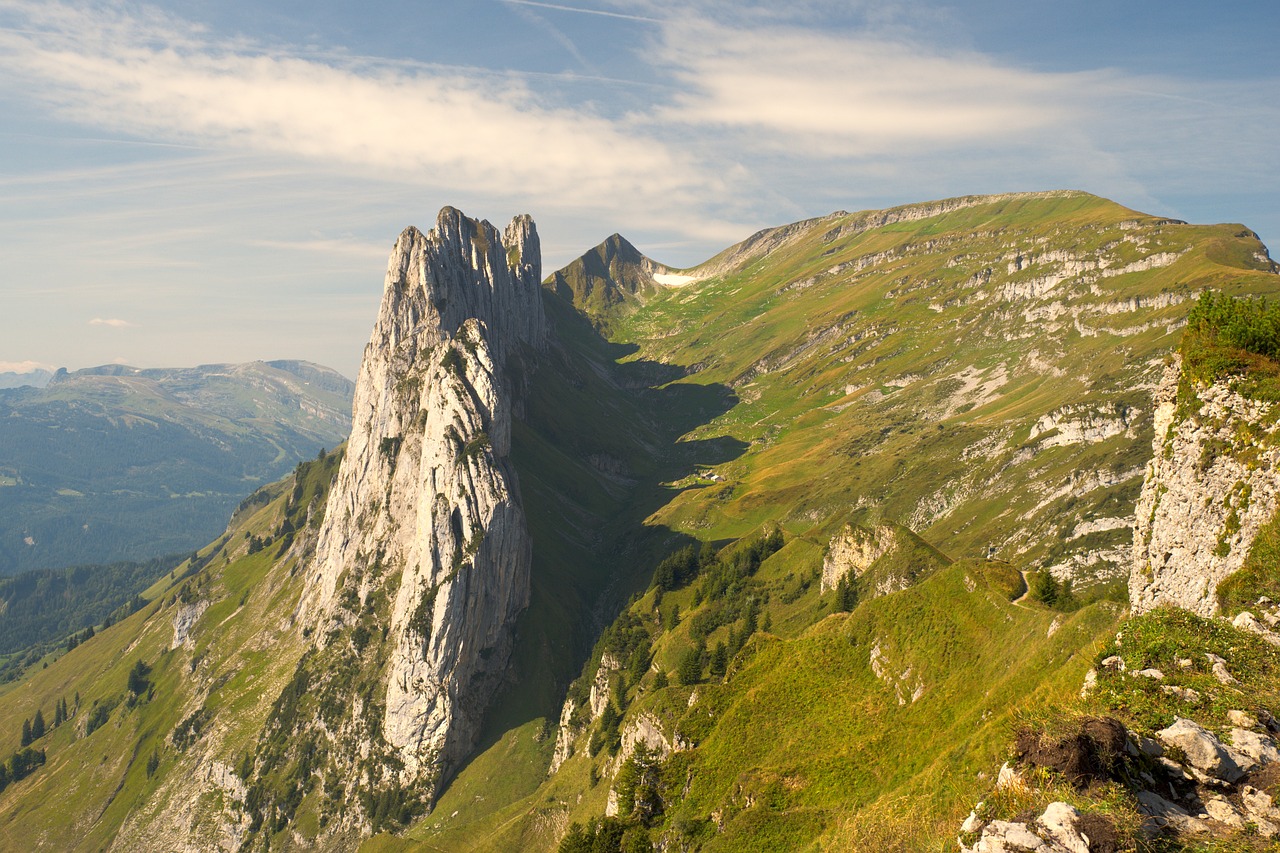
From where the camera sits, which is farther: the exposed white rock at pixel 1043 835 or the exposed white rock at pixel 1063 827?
the exposed white rock at pixel 1043 835

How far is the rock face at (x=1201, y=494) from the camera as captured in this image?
3669 centimetres

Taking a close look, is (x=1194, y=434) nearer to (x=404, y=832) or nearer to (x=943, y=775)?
(x=943, y=775)

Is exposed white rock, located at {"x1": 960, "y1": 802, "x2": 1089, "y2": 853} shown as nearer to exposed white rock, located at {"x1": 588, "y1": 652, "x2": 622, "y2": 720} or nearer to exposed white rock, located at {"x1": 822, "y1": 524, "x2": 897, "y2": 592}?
exposed white rock, located at {"x1": 822, "y1": 524, "x2": 897, "y2": 592}

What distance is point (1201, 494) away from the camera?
39375 millimetres

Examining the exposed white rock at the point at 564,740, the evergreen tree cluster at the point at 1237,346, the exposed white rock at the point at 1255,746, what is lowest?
the exposed white rock at the point at 564,740

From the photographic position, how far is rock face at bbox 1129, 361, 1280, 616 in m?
36.7

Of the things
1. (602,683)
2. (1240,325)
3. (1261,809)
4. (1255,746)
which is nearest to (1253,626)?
(1255,746)

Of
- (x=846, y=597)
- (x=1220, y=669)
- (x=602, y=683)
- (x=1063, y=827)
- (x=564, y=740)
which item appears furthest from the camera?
(x=564, y=740)

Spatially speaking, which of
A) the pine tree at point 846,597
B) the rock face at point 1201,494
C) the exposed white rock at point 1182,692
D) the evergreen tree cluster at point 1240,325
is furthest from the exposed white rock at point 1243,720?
the pine tree at point 846,597

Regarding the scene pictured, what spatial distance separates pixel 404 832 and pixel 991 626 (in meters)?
141

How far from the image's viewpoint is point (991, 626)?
225 ft

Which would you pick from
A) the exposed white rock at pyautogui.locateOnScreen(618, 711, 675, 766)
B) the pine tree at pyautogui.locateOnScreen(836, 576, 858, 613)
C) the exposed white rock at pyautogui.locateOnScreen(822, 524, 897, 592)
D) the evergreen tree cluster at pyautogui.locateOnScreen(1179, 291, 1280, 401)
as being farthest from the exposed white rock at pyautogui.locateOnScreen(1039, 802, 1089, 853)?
the pine tree at pyautogui.locateOnScreen(836, 576, 858, 613)

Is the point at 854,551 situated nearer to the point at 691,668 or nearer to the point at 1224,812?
the point at 691,668

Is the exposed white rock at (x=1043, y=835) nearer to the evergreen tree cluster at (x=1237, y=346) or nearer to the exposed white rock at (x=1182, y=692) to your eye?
the exposed white rock at (x=1182, y=692)
